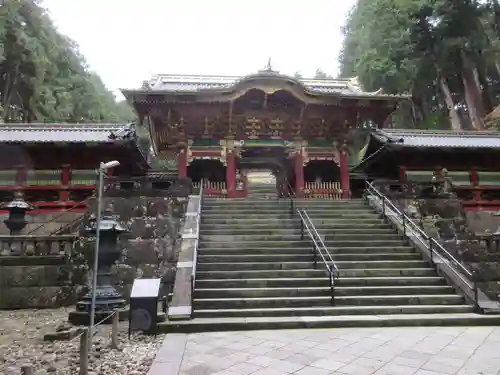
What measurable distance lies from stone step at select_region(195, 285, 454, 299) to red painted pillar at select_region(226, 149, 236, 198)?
7826mm

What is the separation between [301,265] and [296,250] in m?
Answer: 0.74

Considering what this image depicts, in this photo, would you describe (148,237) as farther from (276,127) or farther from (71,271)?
(276,127)

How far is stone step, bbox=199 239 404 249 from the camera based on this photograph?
987 cm

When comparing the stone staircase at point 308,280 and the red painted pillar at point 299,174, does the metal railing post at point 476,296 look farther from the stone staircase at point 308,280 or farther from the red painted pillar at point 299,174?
the red painted pillar at point 299,174

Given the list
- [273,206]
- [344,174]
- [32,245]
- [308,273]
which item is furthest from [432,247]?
[32,245]

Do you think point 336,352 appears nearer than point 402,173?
Yes

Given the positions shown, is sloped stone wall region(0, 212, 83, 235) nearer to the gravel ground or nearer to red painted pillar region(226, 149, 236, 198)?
red painted pillar region(226, 149, 236, 198)

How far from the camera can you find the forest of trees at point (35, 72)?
72.3ft

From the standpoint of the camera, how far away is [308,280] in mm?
8305

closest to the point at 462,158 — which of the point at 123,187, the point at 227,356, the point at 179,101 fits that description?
the point at 179,101

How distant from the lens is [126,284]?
356 inches

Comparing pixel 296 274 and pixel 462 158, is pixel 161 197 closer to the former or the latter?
pixel 296 274

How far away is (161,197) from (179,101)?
481 cm

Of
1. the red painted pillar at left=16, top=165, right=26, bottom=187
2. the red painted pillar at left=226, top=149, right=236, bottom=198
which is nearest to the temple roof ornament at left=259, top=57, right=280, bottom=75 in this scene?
the red painted pillar at left=226, top=149, right=236, bottom=198
